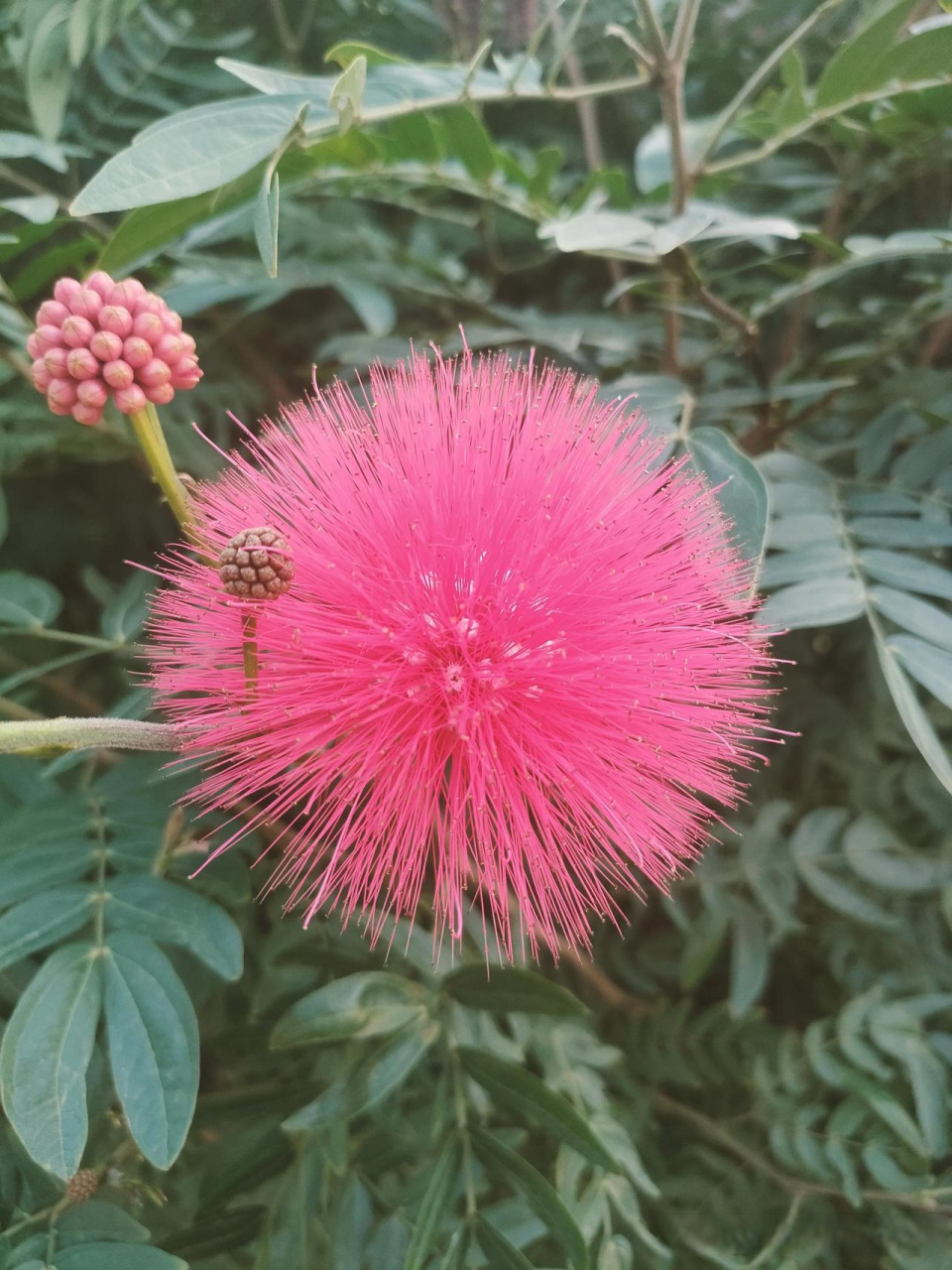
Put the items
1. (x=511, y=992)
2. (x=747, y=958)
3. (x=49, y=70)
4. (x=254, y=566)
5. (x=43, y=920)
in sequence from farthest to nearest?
(x=747, y=958)
(x=49, y=70)
(x=511, y=992)
(x=43, y=920)
(x=254, y=566)

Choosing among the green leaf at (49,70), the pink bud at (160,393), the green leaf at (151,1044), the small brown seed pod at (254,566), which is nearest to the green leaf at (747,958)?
the green leaf at (151,1044)

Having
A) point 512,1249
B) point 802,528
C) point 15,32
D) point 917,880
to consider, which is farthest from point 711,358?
point 512,1249

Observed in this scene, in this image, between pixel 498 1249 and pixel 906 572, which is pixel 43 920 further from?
pixel 906 572

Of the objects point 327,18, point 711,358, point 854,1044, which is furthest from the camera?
point 327,18

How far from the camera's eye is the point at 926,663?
77 cm

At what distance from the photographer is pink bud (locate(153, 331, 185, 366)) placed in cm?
72

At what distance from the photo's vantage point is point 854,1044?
1051 millimetres

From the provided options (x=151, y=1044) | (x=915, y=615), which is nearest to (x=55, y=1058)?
(x=151, y=1044)

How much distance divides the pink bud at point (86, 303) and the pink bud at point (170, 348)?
0.17ft

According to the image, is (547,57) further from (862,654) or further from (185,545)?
(185,545)

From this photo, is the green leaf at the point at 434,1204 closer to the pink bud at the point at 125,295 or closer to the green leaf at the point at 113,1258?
the green leaf at the point at 113,1258

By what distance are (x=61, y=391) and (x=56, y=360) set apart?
0.02 meters

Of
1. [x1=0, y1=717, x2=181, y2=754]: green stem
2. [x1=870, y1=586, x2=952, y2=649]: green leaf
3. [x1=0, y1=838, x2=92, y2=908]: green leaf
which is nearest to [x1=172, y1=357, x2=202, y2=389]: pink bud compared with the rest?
[x1=0, y1=717, x2=181, y2=754]: green stem

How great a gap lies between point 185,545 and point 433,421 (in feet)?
0.77
